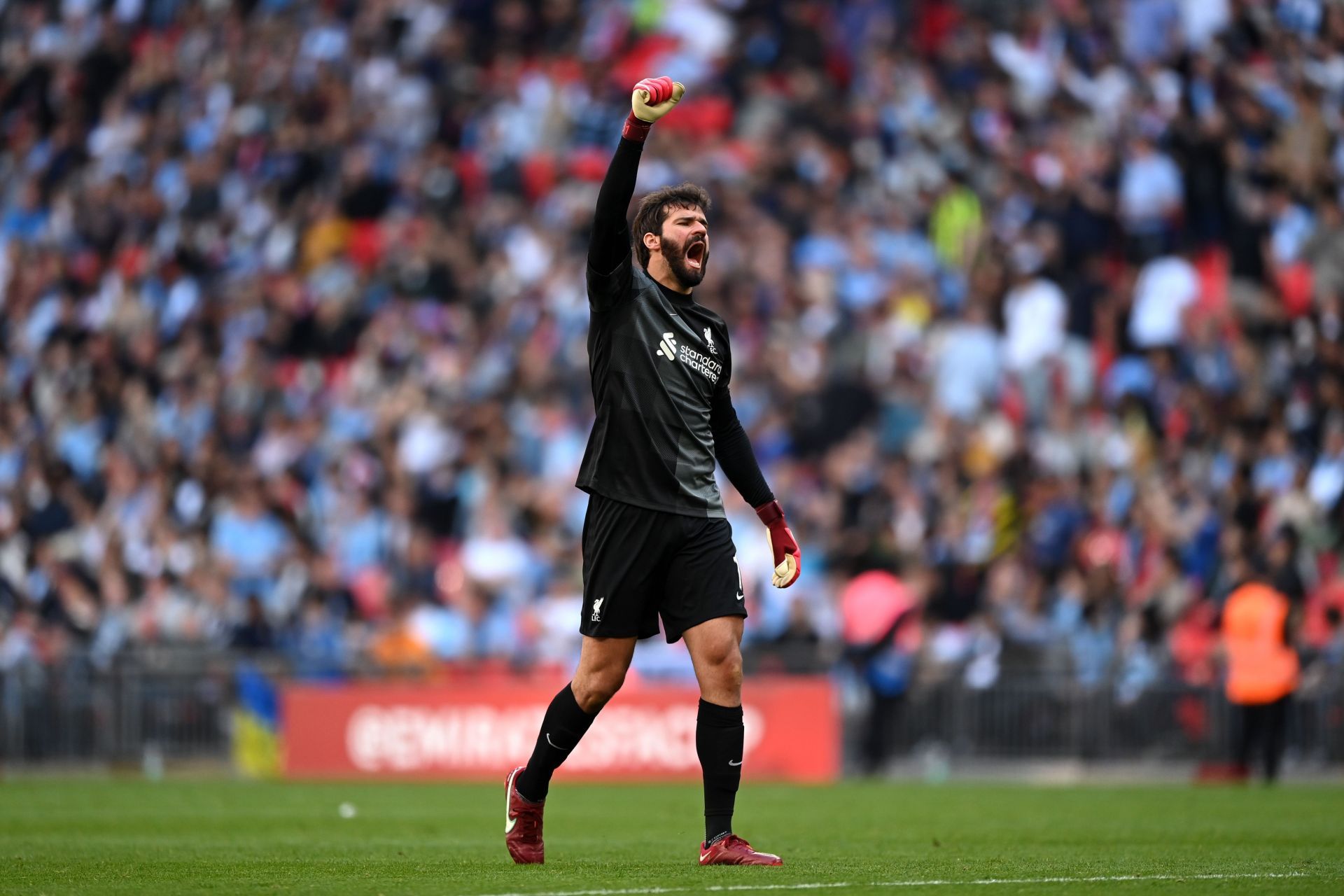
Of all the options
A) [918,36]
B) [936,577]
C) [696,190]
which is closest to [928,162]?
[918,36]

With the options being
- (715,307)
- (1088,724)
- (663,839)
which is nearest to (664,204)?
(663,839)

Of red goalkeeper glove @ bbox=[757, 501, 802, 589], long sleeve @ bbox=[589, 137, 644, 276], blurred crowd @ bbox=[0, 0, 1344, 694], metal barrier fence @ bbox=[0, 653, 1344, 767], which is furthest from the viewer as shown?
blurred crowd @ bbox=[0, 0, 1344, 694]

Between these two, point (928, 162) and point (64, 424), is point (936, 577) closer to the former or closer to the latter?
point (928, 162)

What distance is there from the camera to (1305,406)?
58.2 ft

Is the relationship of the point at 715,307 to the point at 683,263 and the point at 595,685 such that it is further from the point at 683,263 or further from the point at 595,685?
the point at 595,685

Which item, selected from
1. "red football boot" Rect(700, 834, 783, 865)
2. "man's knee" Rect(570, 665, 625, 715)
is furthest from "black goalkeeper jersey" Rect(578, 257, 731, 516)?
"red football boot" Rect(700, 834, 783, 865)

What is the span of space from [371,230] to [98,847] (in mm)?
15583

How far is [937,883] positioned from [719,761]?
3.37 ft

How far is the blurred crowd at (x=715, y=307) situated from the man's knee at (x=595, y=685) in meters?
10.1

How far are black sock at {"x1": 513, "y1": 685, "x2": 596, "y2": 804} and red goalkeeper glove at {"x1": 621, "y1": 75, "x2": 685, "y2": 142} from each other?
6.79ft

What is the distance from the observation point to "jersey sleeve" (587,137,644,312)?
7.35 meters

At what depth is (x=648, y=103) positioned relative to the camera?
7.24 m

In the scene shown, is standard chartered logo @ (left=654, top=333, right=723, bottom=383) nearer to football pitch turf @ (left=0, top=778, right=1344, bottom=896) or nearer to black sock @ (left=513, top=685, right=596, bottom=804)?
black sock @ (left=513, top=685, right=596, bottom=804)

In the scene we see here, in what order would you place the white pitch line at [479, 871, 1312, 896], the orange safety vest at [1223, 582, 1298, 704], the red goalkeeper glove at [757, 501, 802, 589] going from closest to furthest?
the white pitch line at [479, 871, 1312, 896] → the red goalkeeper glove at [757, 501, 802, 589] → the orange safety vest at [1223, 582, 1298, 704]
